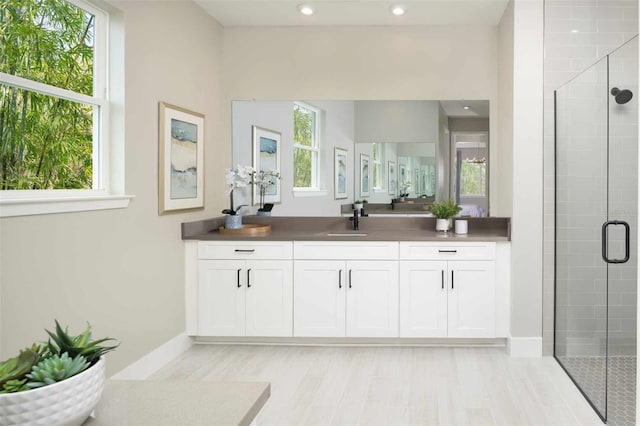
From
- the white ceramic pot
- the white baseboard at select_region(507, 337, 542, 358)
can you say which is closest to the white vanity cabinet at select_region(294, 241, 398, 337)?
the white ceramic pot

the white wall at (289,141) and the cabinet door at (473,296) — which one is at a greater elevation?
the white wall at (289,141)

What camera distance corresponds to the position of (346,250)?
12.9ft

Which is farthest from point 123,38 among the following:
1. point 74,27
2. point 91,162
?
point 91,162

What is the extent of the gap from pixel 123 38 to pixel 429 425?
2.69 metres

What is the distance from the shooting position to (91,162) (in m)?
2.91

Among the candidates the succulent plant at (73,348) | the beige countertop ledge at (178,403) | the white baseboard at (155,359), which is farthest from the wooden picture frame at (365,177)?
the succulent plant at (73,348)

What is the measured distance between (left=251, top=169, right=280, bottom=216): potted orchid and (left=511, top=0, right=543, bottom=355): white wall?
1.94m

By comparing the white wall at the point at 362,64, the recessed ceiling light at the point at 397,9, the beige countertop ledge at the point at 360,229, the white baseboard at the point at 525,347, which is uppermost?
the recessed ceiling light at the point at 397,9

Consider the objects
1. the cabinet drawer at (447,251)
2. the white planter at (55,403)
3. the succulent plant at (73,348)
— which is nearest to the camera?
the white planter at (55,403)

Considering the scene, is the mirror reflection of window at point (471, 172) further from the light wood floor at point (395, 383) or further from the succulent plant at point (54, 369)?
the succulent plant at point (54, 369)

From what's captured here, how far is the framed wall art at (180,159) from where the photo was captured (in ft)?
11.5

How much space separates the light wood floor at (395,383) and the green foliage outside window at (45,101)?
1510 millimetres

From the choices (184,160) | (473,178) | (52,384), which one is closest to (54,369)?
(52,384)

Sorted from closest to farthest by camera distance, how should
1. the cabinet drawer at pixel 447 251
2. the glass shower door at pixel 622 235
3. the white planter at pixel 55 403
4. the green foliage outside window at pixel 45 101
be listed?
the white planter at pixel 55 403 → the green foliage outside window at pixel 45 101 → the glass shower door at pixel 622 235 → the cabinet drawer at pixel 447 251
